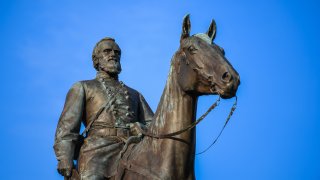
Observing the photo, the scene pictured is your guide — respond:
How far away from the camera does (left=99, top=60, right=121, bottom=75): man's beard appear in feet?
48.0

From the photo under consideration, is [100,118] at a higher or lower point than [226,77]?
lower

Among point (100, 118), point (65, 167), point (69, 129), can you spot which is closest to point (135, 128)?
point (100, 118)

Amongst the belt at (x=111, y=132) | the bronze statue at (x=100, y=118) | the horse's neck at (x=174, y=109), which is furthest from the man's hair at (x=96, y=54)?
the horse's neck at (x=174, y=109)

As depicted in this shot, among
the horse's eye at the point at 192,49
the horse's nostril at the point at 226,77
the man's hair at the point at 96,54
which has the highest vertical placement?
the man's hair at the point at 96,54

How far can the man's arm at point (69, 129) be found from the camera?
13125 millimetres

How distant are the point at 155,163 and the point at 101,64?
383 centimetres

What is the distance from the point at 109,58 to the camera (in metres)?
14.7

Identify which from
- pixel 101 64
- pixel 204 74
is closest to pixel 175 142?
pixel 204 74

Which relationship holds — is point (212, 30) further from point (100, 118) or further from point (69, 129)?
point (69, 129)

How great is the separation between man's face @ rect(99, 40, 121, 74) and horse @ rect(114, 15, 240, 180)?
282 cm

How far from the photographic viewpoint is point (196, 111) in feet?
38.6

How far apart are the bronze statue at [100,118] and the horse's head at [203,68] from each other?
1.98 meters

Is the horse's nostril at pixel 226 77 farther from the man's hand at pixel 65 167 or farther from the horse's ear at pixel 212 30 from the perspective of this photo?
the man's hand at pixel 65 167

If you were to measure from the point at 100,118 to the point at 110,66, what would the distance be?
1.32 meters
